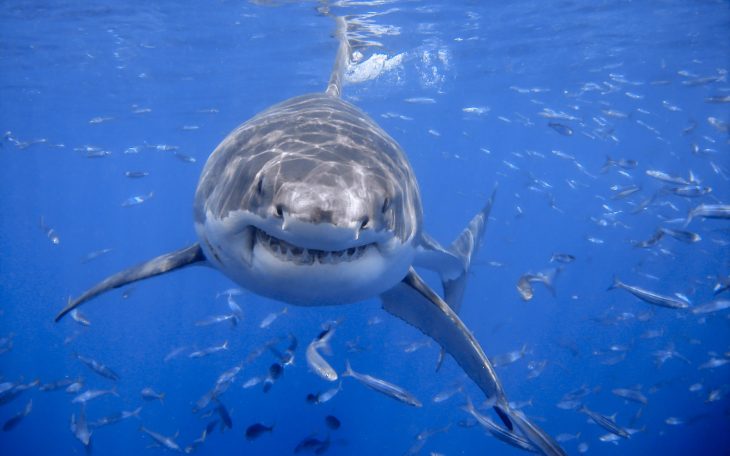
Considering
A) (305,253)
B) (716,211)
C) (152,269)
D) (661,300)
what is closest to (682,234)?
(716,211)

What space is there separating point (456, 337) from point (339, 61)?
5.74 m

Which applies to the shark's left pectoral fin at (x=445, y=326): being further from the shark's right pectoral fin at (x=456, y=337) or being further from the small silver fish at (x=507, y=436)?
the small silver fish at (x=507, y=436)

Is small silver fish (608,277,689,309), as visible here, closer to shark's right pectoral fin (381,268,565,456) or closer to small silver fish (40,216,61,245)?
shark's right pectoral fin (381,268,565,456)

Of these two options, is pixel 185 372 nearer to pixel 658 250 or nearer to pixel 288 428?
pixel 288 428

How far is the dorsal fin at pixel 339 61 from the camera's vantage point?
7.56 meters

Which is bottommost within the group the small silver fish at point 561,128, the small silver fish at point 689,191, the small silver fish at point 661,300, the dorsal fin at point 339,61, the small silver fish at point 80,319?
the small silver fish at point 80,319

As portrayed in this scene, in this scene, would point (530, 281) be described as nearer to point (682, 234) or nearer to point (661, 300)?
point (661, 300)

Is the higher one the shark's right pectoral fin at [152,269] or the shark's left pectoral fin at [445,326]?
the shark's right pectoral fin at [152,269]

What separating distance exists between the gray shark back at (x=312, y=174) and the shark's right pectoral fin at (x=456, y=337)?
97cm

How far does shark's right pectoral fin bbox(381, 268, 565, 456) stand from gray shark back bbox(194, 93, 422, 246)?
967mm

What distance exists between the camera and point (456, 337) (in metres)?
4.52

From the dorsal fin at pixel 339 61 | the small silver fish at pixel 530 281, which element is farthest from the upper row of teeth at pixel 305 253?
the small silver fish at pixel 530 281

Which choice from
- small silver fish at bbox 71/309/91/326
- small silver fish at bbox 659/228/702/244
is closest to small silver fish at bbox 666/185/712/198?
small silver fish at bbox 659/228/702/244

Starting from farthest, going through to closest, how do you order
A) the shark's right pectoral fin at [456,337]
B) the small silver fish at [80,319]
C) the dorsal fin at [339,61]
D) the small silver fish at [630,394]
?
the small silver fish at [630,394], the small silver fish at [80,319], the dorsal fin at [339,61], the shark's right pectoral fin at [456,337]
